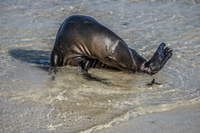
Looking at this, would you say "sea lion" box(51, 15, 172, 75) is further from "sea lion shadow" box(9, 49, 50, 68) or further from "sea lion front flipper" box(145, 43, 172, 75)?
"sea lion shadow" box(9, 49, 50, 68)

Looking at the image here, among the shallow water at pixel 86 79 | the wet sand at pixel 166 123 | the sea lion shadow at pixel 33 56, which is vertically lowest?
the sea lion shadow at pixel 33 56

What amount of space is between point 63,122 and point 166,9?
22.8ft

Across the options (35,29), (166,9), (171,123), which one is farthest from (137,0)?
(171,123)

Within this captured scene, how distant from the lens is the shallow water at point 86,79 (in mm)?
3891

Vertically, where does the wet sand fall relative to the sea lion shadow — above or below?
above

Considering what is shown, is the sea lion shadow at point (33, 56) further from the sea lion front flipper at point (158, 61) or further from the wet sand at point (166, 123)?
the wet sand at point (166, 123)

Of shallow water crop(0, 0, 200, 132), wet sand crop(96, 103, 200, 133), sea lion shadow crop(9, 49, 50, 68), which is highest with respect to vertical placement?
wet sand crop(96, 103, 200, 133)

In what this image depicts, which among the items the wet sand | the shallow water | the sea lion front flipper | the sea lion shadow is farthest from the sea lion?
the wet sand

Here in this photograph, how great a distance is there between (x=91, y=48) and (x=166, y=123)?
73.4 inches

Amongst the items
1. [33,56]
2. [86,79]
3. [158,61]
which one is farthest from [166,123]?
[33,56]

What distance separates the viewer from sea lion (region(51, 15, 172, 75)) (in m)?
5.16

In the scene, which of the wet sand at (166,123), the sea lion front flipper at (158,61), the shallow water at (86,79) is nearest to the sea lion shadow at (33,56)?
the shallow water at (86,79)

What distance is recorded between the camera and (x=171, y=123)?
3.78m

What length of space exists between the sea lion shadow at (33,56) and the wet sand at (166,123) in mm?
2327
